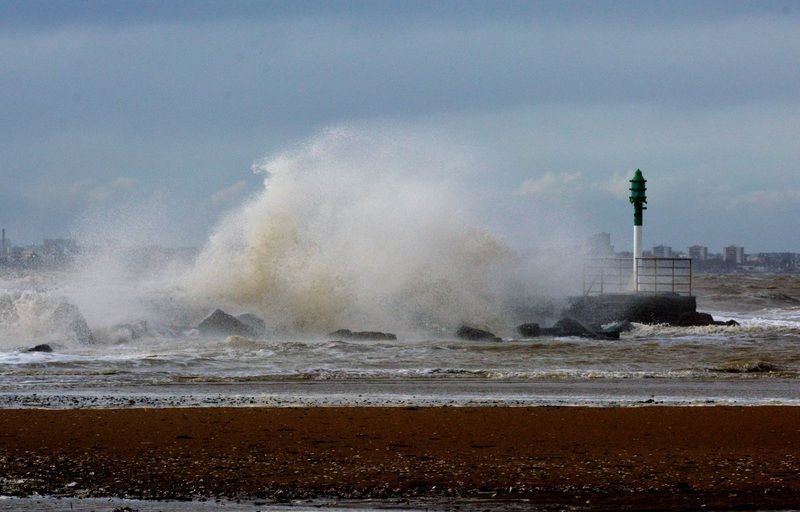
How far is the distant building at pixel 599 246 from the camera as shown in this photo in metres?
36.2

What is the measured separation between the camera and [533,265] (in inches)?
1297

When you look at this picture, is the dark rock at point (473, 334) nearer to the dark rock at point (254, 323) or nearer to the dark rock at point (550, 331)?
the dark rock at point (550, 331)

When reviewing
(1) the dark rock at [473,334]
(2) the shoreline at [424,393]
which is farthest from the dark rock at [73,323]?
(2) the shoreline at [424,393]

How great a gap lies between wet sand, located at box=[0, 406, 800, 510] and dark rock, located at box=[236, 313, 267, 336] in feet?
41.6

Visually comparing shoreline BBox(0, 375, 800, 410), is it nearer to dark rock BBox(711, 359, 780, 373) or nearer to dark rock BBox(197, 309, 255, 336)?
dark rock BBox(711, 359, 780, 373)

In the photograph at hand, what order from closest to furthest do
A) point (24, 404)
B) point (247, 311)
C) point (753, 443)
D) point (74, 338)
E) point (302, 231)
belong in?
1. point (753, 443)
2. point (24, 404)
3. point (74, 338)
4. point (247, 311)
5. point (302, 231)

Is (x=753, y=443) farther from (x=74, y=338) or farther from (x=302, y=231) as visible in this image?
(x=302, y=231)

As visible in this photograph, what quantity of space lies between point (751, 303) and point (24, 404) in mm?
35106

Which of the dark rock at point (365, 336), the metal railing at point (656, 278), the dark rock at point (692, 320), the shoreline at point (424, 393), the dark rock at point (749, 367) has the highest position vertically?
the metal railing at point (656, 278)

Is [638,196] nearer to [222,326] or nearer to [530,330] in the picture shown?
[530,330]

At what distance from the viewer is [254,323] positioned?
75.9ft

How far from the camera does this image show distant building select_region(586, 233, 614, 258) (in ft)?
119

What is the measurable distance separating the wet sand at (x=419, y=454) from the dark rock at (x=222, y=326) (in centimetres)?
1202

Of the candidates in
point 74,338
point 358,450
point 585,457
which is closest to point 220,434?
point 358,450
